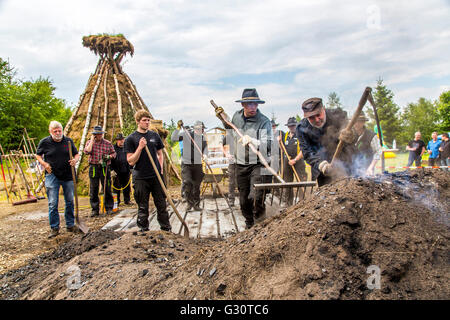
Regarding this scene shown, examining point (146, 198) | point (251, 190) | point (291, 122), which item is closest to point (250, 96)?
point (251, 190)

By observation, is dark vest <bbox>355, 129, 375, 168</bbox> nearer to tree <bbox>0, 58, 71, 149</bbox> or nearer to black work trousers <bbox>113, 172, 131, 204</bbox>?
black work trousers <bbox>113, 172, 131, 204</bbox>

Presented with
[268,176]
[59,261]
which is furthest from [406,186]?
[59,261]

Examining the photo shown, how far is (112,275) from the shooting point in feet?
9.34

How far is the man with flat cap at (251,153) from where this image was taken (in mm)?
4383

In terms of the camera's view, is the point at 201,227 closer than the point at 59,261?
No

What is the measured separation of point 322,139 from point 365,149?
2.39 ft

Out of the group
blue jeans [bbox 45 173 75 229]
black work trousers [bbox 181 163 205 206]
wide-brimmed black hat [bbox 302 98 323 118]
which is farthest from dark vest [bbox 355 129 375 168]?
blue jeans [bbox 45 173 75 229]

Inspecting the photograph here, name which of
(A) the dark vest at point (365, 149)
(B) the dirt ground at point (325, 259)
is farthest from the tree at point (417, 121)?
(B) the dirt ground at point (325, 259)

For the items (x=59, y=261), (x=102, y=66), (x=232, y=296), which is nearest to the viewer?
(x=232, y=296)

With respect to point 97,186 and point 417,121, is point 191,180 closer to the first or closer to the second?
point 97,186

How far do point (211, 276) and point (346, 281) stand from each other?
0.97 meters

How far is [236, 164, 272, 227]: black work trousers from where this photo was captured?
4341 millimetres
